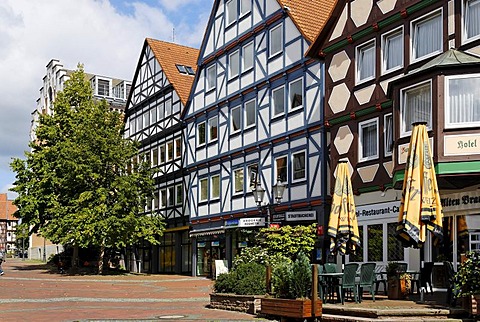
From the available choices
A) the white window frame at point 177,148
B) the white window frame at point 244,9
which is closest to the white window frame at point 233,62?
the white window frame at point 244,9

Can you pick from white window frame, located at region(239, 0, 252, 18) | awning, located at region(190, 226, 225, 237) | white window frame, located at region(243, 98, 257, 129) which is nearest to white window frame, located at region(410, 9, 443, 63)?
white window frame, located at region(243, 98, 257, 129)

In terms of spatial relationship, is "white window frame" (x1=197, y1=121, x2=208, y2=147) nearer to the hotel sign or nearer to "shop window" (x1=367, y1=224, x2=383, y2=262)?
"shop window" (x1=367, y1=224, x2=383, y2=262)

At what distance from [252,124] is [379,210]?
421 inches

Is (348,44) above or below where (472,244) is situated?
above

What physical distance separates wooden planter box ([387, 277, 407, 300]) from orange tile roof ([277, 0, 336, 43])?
1263cm

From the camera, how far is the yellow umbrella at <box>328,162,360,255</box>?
61.6ft

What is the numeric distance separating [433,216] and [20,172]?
110 feet

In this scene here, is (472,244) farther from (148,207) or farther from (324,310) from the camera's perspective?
(148,207)

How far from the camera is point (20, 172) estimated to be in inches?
1735

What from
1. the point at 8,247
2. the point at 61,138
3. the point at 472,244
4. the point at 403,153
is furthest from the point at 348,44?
the point at 8,247

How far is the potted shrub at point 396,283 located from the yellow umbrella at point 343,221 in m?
1.20

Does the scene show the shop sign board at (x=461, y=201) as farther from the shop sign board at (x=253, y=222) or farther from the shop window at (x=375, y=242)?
the shop sign board at (x=253, y=222)

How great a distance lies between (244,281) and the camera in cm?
1902

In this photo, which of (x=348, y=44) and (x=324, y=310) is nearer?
(x=324, y=310)
